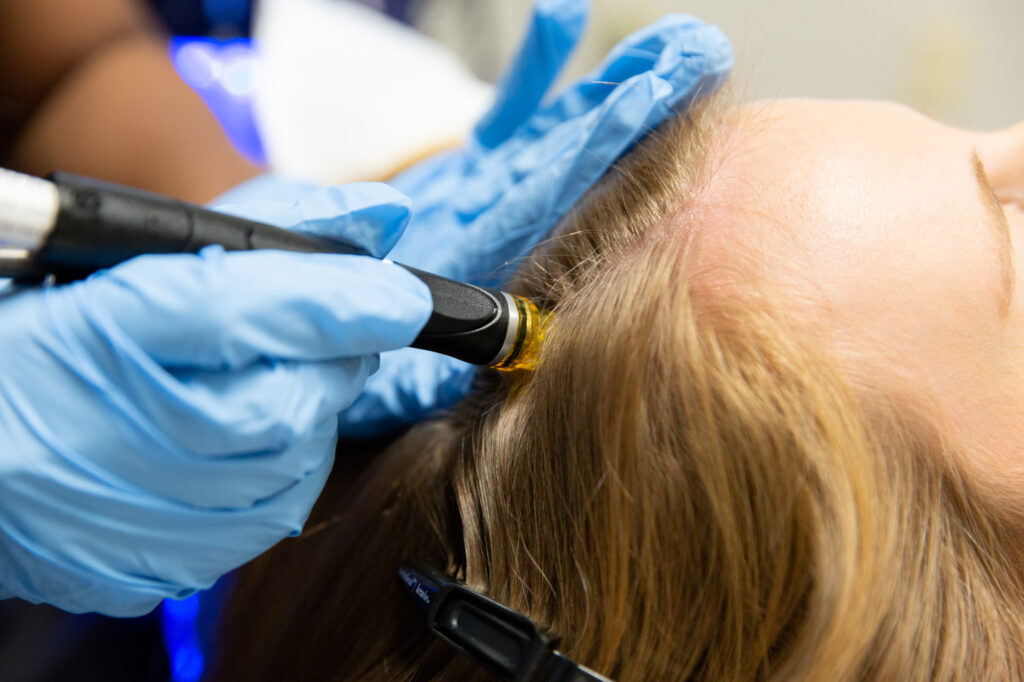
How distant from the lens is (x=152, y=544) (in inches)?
19.8

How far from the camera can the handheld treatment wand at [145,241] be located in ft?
1.34

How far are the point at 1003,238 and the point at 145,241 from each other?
692 mm

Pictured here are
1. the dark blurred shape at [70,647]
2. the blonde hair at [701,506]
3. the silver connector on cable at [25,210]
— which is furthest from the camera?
the dark blurred shape at [70,647]

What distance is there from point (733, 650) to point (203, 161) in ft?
3.60

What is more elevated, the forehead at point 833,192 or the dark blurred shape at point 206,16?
the forehead at point 833,192

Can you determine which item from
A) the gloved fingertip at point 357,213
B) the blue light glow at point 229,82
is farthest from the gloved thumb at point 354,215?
the blue light glow at point 229,82

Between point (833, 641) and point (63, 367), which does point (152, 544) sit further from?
point (833, 641)

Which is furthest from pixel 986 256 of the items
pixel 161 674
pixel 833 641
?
pixel 161 674

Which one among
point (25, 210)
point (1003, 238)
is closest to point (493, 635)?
point (25, 210)

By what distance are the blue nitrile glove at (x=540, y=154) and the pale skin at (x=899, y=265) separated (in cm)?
14

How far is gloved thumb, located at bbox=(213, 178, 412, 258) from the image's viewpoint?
21.1 inches

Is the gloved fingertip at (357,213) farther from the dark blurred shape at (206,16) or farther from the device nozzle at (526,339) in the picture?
the dark blurred shape at (206,16)

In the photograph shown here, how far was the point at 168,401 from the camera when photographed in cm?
45

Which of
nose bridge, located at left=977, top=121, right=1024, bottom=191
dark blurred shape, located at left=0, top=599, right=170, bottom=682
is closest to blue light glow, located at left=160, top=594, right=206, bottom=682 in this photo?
dark blurred shape, located at left=0, top=599, right=170, bottom=682
